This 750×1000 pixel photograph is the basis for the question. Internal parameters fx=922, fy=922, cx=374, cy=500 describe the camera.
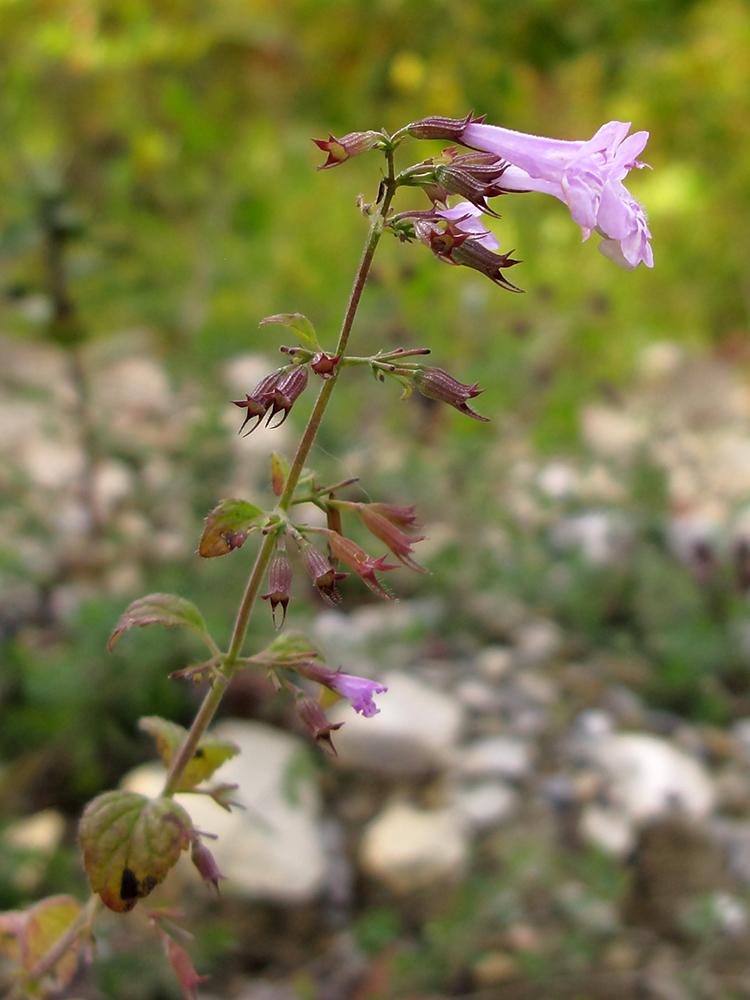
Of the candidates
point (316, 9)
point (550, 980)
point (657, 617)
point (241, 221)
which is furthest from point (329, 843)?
point (316, 9)

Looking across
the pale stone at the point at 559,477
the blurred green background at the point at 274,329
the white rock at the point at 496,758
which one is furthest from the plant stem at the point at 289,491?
the pale stone at the point at 559,477

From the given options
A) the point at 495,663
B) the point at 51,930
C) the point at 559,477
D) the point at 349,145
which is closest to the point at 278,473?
the point at 349,145

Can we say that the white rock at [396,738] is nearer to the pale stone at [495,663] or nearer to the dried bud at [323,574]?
the pale stone at [495,663]

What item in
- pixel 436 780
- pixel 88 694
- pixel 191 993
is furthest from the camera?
pixel 436 780

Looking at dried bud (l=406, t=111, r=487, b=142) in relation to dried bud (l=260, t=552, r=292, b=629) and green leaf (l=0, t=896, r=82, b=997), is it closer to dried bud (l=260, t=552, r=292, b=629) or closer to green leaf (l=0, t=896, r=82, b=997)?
dried bud (l=260, t=552, r=292, b=629)

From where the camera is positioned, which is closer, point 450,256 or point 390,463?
point 450,256

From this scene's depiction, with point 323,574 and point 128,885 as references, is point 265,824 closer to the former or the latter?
point 128,885

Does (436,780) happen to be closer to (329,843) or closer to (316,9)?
(329,843)
